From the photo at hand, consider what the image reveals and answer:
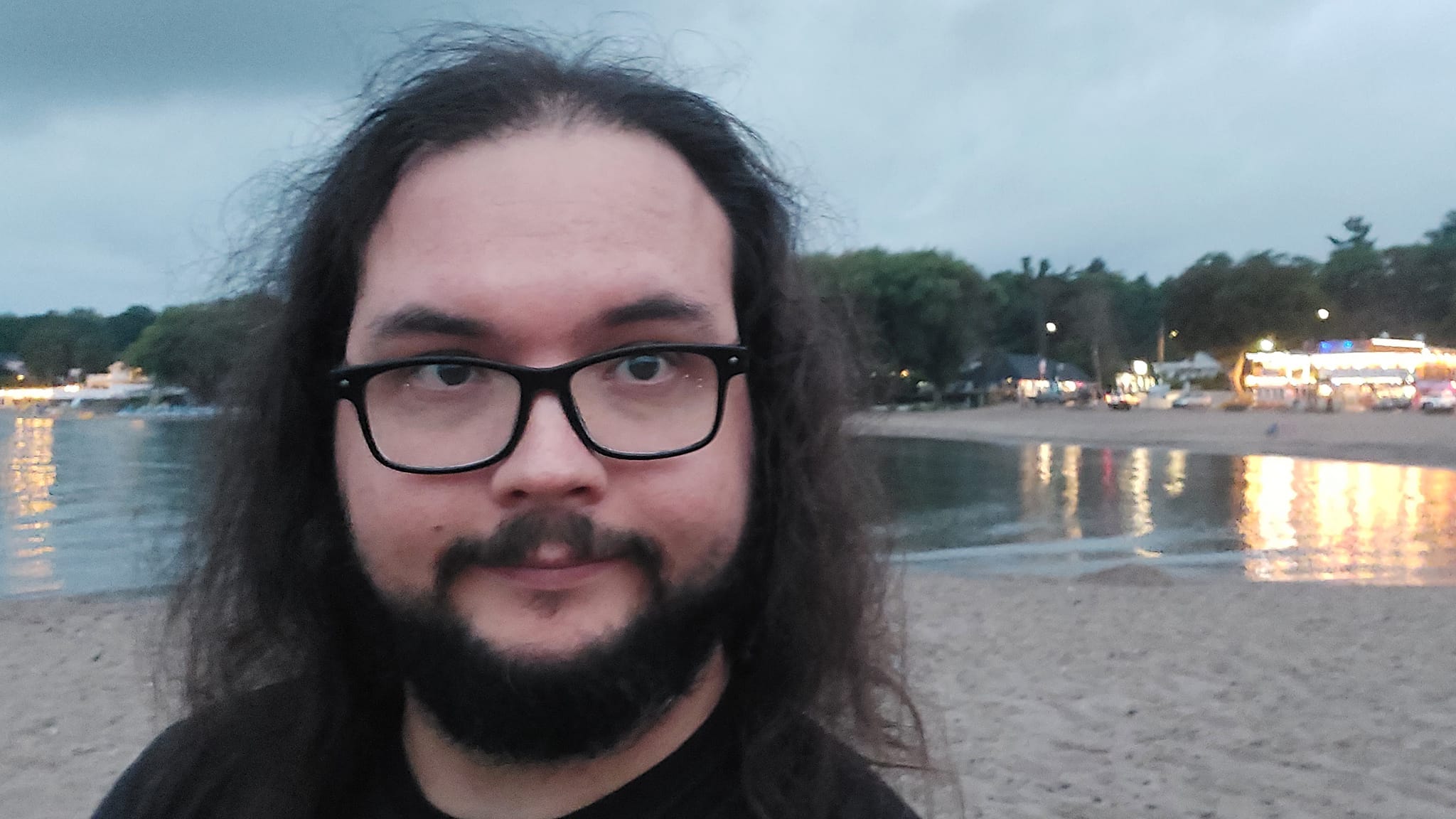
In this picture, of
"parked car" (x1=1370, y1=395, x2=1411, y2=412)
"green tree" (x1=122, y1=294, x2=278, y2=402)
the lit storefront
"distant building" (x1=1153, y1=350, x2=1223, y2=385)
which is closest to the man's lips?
"green tree" (x1=122, y1=294, x2=278, y2=402)

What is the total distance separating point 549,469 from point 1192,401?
2350 inches

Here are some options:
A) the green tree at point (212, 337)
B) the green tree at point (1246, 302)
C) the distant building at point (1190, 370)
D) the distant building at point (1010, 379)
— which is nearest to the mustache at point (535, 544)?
the green tree at point (212, 337)

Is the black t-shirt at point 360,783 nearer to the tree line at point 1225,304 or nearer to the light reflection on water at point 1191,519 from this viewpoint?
the light reflection on water at point 1191,519

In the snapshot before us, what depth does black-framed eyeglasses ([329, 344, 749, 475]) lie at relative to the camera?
1168 millimetres

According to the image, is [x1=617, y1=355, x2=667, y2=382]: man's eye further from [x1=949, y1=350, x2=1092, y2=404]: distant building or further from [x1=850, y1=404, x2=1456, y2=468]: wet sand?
[x1=949, y1=350, x2=1092, y2=404]: distant building

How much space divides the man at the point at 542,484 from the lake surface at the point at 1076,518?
46cm

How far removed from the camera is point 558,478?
1.12 meters

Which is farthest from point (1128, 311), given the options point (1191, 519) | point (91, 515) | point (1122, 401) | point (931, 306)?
point (91, 515)

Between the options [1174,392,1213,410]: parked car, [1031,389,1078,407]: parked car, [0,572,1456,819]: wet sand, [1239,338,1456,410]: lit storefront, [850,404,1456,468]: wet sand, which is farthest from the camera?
[1031,389,1078,407]: parked car

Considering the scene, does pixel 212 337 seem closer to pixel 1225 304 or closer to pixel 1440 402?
pixel 1440 402

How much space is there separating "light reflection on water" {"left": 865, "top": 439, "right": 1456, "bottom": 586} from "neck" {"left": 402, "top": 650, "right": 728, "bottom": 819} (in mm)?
988

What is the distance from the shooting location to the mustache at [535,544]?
113cm

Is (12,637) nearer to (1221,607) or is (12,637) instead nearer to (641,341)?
(641,341)

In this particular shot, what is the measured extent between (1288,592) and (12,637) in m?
9.68
